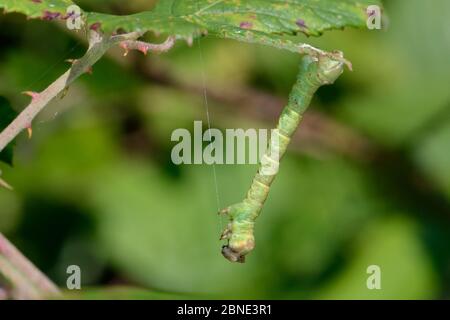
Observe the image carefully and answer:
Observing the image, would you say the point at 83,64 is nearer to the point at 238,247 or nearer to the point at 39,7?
the point at 39,7

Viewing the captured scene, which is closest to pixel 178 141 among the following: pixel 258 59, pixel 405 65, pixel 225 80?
pixel 225 80

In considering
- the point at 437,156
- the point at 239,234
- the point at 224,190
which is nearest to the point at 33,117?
the point at 239,234

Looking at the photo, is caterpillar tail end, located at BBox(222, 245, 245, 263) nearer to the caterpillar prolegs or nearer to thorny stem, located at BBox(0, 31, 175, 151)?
the caterpillar prolegs

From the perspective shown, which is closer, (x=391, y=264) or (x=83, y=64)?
(x=83, y=64)

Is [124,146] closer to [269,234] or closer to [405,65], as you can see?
[269,234]

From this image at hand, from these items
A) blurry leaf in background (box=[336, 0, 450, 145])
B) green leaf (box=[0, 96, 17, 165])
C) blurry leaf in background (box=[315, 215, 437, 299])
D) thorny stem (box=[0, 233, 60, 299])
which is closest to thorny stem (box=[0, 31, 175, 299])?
thorny stem (box=[0, 233, 60, 299])

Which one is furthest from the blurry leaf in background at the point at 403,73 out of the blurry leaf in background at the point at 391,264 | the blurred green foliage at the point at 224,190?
the blurry leaf in background at the point at 391,264

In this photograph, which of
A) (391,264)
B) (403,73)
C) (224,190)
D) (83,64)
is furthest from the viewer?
(403,73)
